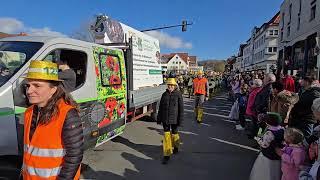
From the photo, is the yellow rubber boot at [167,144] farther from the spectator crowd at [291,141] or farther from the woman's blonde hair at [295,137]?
the woman's blonde hair at [295,137]

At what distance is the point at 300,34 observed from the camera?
33.1 metres

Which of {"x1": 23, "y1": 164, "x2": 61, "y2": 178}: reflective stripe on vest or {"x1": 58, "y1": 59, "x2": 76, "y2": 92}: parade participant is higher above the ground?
{"x1": 58, "y1": 59, "x2": 76, "y2": 92}: parade participant

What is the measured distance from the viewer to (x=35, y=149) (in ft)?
8.58

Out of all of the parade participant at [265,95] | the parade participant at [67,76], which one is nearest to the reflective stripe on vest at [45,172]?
the parade participant at [67,76]

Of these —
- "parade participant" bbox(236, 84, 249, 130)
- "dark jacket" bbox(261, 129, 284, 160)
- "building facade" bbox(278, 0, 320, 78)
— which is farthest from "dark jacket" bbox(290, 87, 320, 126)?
"building facade" bbox(278, 0, 320, 78)

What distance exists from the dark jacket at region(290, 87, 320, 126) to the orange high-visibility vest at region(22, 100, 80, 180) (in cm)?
416

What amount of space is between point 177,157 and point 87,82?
271 cm

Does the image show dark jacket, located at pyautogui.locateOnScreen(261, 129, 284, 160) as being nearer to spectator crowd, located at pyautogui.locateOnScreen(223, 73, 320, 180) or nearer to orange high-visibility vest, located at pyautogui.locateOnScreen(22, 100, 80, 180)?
spectator crowd, located at pyautogui.locateOnScreen(223, 73, 320, 180)

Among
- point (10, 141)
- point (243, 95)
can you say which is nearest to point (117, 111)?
point (10, 141)

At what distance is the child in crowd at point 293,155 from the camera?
4281 millimetres

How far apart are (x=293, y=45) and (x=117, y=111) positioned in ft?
106

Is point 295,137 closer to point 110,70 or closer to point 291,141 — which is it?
point 291,141

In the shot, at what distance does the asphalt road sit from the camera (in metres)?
6.22

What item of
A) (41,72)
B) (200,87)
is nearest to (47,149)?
(41,72)
